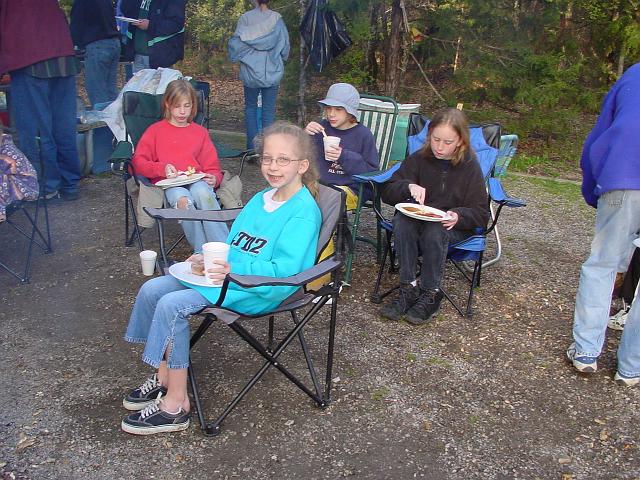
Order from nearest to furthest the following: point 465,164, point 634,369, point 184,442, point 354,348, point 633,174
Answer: point 184,442
point 633,174
point 634,369
point 354,348
point 465,164

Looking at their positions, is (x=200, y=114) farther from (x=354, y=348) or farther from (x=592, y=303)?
(x=592, y=303)

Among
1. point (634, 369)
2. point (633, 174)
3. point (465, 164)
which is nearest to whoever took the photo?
point (633, 174)

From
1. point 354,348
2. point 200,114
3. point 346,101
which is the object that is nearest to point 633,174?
point 354,348

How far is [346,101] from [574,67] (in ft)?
13.1

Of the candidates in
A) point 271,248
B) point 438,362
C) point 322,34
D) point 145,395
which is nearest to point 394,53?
point 322,34

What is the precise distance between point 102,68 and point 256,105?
1.56 meters

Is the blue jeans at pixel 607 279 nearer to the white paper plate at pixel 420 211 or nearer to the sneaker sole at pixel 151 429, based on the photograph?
the white paper plate at pixel 420 211

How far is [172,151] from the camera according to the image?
426cm

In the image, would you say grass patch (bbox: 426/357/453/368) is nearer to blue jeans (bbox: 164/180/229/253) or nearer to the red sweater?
blue jeans (bbox: 164/180/229/253)

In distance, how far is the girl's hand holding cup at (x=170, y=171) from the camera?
4.08 m

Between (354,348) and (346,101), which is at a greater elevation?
(346,101)

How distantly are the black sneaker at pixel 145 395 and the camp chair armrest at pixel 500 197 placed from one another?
207 centimetres

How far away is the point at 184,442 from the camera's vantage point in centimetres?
256

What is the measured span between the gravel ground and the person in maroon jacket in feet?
3.77
